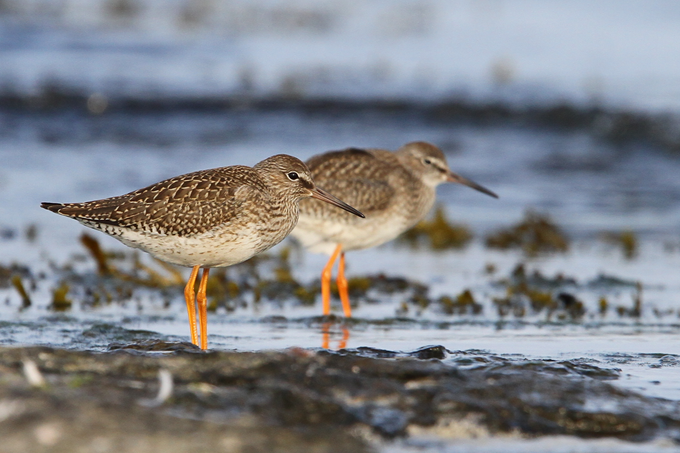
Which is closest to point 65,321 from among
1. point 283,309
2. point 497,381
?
point 283,309

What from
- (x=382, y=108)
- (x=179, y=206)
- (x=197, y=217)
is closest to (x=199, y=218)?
(x=197, y=217)

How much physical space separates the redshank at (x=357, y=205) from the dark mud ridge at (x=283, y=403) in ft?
12.3

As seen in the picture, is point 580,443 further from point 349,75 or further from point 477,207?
point 349,75

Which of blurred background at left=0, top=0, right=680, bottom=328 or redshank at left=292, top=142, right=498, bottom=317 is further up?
blurred background at left=0, top=0, right=680, bottom=328

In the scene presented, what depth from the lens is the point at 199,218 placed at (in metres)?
6.30

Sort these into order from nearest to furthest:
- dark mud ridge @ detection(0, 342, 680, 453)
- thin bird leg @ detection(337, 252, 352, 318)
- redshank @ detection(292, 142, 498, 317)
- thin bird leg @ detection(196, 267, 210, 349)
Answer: dark mud ridge @ detection(0, 342, 680, 453) < thin bird leg @ detection(196, 267, 210, 349) < thin bird leg @ detection(337, 252, 352, 318) < redshank @ detection(292, 142, 498, 317)

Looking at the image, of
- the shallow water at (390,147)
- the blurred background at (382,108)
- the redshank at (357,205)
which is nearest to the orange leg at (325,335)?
the shallow water at (390,147)

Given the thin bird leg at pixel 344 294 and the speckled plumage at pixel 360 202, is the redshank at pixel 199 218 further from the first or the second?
the speckled plumage at pixel 360 202

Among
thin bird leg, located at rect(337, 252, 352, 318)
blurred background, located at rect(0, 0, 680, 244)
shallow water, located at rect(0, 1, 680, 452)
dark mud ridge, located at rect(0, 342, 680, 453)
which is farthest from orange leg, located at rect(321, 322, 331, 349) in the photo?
blurred background, located at rect(0, 0, 680, 244)

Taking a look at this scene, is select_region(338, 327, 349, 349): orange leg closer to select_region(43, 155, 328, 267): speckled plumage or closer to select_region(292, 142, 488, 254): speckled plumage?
select_region(43, 155, 328, 267): speckled plumage

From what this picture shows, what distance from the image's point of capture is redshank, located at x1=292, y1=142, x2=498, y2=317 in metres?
8.57

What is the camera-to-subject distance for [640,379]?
17.6 ft

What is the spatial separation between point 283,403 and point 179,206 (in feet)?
8.44

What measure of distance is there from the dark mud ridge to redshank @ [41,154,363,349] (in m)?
1.90
